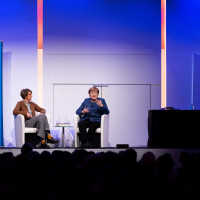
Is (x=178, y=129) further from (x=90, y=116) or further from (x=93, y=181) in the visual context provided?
(x=93, y=181)

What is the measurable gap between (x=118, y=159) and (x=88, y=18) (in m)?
5.24

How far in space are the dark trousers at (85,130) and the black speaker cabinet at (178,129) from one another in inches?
41.2

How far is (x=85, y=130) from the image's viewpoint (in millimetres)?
4871

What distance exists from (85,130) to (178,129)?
56.0 inches

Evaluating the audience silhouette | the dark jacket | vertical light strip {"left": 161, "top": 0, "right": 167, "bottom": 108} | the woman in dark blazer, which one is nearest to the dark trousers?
the woman in dark blazer

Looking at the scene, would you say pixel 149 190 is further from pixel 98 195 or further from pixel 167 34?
pixel 167 34

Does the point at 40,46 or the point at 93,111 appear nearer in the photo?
the point at 93,111

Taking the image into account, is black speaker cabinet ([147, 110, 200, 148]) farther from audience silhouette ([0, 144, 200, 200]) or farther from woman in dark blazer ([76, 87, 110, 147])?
audience silhouette ([0, 144, 200, 200])

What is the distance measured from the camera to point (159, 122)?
425 centimetres

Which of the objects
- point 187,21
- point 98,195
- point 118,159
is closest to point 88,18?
point 187,21

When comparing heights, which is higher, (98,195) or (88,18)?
(88,18)

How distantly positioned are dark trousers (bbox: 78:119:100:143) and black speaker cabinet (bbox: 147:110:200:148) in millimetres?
1047

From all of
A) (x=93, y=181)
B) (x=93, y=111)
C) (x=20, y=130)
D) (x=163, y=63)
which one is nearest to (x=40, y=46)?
(x=93, y=111)

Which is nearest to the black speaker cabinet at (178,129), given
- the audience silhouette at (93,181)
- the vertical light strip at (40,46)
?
the vertical light strip at (40,46)
